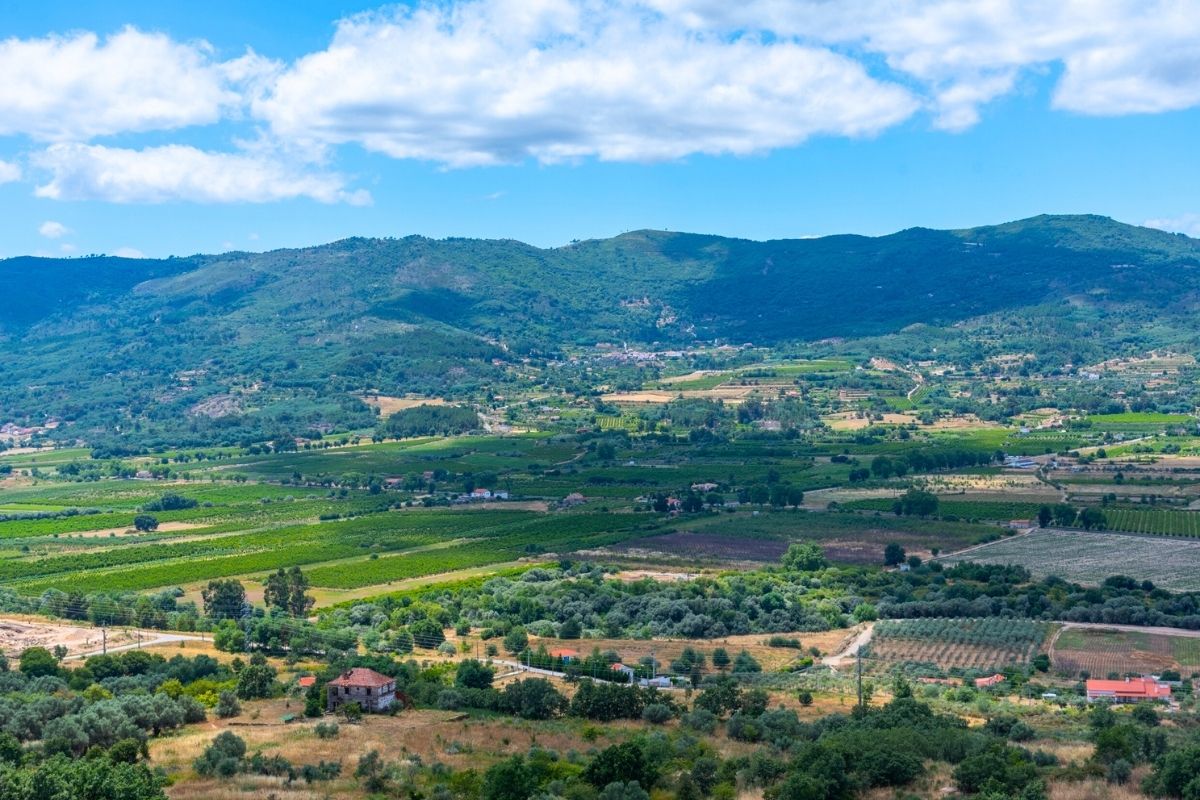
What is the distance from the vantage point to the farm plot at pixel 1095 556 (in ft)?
198

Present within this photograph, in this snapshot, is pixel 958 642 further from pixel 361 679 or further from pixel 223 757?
pixel 223 757

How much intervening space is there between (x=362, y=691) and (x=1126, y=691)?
22.1 metres

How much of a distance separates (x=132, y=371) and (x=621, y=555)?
135520mm

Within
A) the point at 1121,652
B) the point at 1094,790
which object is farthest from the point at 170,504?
the point at 1094,790

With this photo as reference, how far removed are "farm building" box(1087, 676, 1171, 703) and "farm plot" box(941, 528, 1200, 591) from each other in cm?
1740

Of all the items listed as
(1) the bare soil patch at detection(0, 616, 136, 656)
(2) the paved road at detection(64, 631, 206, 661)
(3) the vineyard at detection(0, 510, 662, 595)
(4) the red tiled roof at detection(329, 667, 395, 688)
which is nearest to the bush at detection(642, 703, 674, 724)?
(4) the red tiled roof at detection(329, 667, 395, 688)

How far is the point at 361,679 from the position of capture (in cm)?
3875

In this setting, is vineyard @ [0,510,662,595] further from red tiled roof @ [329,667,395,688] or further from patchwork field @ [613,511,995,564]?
red tiled roof @ [329,667,395,688]

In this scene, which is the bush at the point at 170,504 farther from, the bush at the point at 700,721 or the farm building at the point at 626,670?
the bush at the point at 700,721

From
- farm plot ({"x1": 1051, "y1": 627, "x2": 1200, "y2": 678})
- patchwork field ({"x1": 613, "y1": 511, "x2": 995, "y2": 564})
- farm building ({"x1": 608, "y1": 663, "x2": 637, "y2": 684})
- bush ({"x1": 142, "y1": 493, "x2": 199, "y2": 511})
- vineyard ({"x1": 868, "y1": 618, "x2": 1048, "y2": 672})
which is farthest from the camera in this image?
bush ({"x1": 142, "y1": 493, "x2": 199, "y2": 511})

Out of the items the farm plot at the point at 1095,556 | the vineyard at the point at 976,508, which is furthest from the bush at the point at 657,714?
the vineyard at the point at 976,508

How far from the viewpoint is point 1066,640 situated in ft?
160

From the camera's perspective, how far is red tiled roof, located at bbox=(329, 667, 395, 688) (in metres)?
38.7

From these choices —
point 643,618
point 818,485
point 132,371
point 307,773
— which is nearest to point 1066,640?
point 643,618
